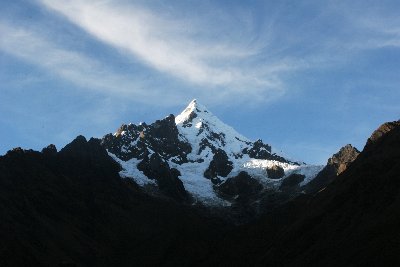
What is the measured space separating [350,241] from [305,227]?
25.3 m

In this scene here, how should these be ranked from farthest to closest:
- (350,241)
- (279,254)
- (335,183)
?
1. (335,183)
2. (279,254)
3. (350,241)

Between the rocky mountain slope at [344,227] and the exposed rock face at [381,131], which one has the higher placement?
the exposed rock face at [381,131]

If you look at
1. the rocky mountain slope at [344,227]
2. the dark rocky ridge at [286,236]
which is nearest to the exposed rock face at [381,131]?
the rocky mountain slope at [344,227]

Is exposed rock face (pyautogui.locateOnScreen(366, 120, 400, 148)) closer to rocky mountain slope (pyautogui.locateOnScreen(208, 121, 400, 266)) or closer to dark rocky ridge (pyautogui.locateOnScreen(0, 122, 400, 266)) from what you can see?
rocky mountain slope (pyautogui.locateOnScreen(208, 121, 400, 266))

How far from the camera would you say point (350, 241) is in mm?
119812

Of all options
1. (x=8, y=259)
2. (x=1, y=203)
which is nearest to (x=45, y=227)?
(x=1, y=203)

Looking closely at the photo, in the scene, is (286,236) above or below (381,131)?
below

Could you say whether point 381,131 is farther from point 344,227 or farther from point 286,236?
point 344,227

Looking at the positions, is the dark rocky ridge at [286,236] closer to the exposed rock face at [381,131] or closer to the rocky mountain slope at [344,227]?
the rocky mountain slope at [344,227]

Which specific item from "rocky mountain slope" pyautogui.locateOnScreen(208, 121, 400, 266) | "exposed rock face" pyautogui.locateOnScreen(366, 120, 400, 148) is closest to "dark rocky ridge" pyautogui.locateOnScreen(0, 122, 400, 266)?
"rocky mountain slope" pyautogui.locateOnScreen(208, 121, 400, 266)

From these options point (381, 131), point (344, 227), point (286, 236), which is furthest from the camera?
point (381, 131)

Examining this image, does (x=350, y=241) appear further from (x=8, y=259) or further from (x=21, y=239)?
(x=21, y=239)

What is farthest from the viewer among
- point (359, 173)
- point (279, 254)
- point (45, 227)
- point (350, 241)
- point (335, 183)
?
point (45, 227)

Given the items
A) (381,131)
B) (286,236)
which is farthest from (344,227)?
(381,131)
